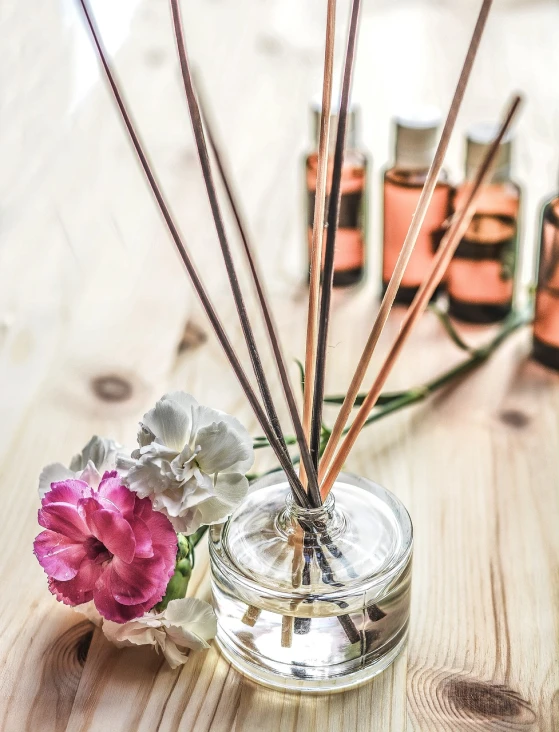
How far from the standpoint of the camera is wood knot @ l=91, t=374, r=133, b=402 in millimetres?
871

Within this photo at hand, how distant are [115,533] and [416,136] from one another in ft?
1.74

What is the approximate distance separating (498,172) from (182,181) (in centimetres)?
44

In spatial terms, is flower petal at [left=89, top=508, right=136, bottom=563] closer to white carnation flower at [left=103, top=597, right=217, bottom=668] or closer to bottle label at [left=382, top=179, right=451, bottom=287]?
white carnation flower at [left=103, top=597, right=217, bottom=668]

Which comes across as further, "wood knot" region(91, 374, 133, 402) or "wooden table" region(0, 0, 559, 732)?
"wood knot" region(91, 374, 133, 402)

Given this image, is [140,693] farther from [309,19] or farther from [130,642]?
[309,19]

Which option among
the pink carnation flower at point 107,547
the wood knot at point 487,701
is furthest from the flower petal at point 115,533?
the wood knot at point 487,701

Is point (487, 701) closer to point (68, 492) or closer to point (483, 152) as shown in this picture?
point (68, 492)

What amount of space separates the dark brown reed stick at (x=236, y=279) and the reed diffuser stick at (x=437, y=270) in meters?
0.02

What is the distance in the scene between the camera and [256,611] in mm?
569

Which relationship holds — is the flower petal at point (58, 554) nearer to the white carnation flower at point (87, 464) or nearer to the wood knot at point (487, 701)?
the white carnation flower at point (87, 464)

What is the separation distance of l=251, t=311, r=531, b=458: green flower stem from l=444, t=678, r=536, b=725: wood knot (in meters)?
0.23

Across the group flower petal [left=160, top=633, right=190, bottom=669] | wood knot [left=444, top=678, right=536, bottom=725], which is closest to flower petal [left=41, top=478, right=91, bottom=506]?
flower petal [left=160, top=633, right=190, bottom=669]

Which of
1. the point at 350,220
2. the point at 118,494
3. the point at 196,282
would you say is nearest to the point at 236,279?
the point at 196,282

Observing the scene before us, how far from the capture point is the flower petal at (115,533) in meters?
0.53
